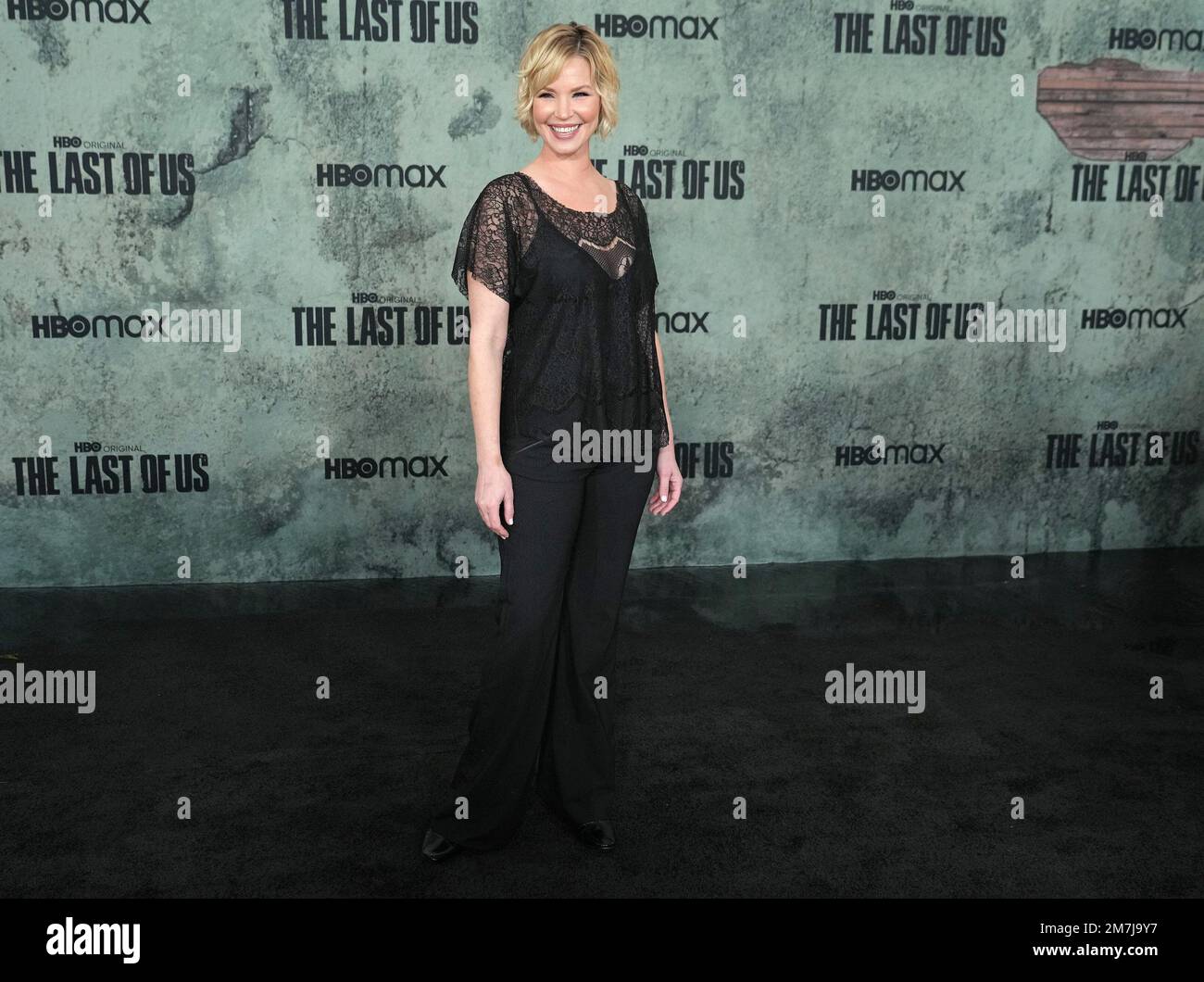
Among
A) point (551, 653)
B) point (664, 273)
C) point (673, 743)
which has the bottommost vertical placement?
point (673, 743)

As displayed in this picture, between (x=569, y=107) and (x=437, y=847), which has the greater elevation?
(x=569, y=107)

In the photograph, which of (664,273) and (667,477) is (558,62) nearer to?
(667,477)

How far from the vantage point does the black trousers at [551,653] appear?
2100mm

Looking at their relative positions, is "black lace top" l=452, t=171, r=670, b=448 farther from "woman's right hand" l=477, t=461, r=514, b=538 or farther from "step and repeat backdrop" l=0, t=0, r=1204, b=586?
"step and repeat backdrop" l=0, t=0, r=1204, b=586

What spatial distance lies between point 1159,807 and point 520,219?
1936 mm

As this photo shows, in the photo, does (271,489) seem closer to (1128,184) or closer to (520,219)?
(520,219)

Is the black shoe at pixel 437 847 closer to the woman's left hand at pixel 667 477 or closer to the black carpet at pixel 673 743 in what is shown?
the black carpet at pixel 673 743

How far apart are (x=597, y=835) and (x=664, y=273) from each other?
2.40m

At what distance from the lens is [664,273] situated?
161 inches

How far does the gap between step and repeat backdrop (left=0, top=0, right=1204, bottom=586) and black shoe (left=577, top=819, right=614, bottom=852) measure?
79.4 inches

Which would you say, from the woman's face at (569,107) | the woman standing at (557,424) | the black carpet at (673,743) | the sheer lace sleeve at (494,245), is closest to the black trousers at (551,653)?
the woman standing at (557,424)

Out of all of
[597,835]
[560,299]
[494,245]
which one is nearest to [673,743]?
[597,835]

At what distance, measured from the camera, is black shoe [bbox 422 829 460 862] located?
2.21 metres
